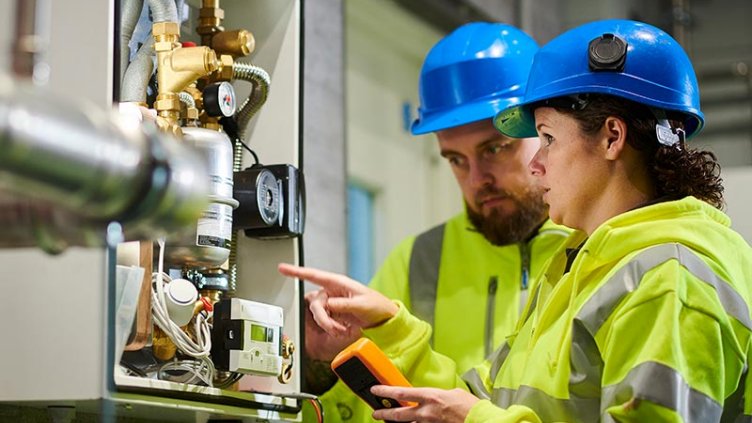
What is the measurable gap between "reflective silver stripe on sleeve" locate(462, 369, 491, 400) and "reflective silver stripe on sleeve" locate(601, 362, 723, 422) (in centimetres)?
44

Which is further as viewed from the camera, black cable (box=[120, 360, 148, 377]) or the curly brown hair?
Result: the curly brown hair

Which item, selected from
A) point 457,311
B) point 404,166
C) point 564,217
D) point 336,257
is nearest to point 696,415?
point 564,217

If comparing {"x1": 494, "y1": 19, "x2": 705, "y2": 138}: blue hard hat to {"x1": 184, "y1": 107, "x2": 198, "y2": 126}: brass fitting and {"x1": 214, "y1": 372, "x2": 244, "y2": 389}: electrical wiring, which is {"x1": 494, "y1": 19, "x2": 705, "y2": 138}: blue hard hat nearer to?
{"x1": 184, "y1": 107, "x2": 198, "y2": 126}: brass fitting

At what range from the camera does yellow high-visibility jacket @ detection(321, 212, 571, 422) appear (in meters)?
2.15

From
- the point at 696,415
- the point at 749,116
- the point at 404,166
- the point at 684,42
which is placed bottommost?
the point at 696,415

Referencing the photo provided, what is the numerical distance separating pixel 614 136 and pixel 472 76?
68 cm

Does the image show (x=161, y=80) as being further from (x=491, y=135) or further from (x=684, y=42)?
(x=684, y=42)

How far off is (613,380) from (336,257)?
1369 mm

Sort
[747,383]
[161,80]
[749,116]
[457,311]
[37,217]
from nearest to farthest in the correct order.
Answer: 1. [37,217]
2. [747,383]
3. [161,80]
4. [457,311]
5. [749,116]

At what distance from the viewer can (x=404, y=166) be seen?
11.6ft

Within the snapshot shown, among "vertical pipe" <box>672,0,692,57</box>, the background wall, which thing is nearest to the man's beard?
the background wall

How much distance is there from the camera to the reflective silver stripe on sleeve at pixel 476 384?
1.82 metres

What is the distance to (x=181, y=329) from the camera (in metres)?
1.58

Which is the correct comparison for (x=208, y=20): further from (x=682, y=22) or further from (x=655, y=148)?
(x=682, y=22)
